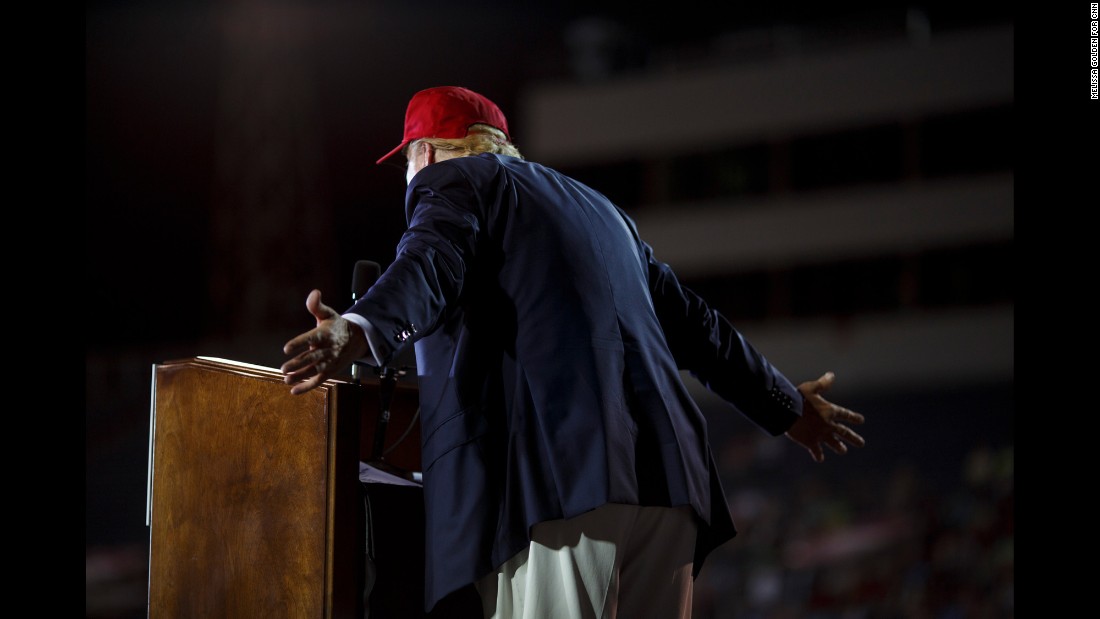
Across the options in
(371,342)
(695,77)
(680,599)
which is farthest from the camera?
(695,77)

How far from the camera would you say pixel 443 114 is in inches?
69.0

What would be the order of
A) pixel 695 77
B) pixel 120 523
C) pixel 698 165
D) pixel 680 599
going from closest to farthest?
pixel 680 599 → pixel 120 523 → pixel 695 77 → pixel 698 165

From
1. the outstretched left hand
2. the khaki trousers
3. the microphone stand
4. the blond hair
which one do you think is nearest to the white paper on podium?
the microphone stand

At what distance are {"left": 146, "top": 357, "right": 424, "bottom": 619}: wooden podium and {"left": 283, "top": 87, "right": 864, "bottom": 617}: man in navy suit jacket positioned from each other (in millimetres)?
129

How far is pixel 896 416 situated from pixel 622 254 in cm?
1009

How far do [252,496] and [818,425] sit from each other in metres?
1.11

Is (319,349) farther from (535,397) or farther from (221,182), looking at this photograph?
(221,182)

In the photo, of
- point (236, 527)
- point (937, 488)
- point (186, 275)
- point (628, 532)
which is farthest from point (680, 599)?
point (937, 488)

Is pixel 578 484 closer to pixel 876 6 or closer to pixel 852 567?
pixel 876 6

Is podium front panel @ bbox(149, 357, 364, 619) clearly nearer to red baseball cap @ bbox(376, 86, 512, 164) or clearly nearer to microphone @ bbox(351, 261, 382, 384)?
microphone @ bbox(351, 261, 382, 384)

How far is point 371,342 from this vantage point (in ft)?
3.99

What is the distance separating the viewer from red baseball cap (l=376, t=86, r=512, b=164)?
5.75ft

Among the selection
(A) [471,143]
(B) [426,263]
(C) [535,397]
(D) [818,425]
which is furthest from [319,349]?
(D) [818,425]

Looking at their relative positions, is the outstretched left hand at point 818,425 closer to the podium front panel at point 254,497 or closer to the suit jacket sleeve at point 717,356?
the suit jacket sleeve at point 717,356
